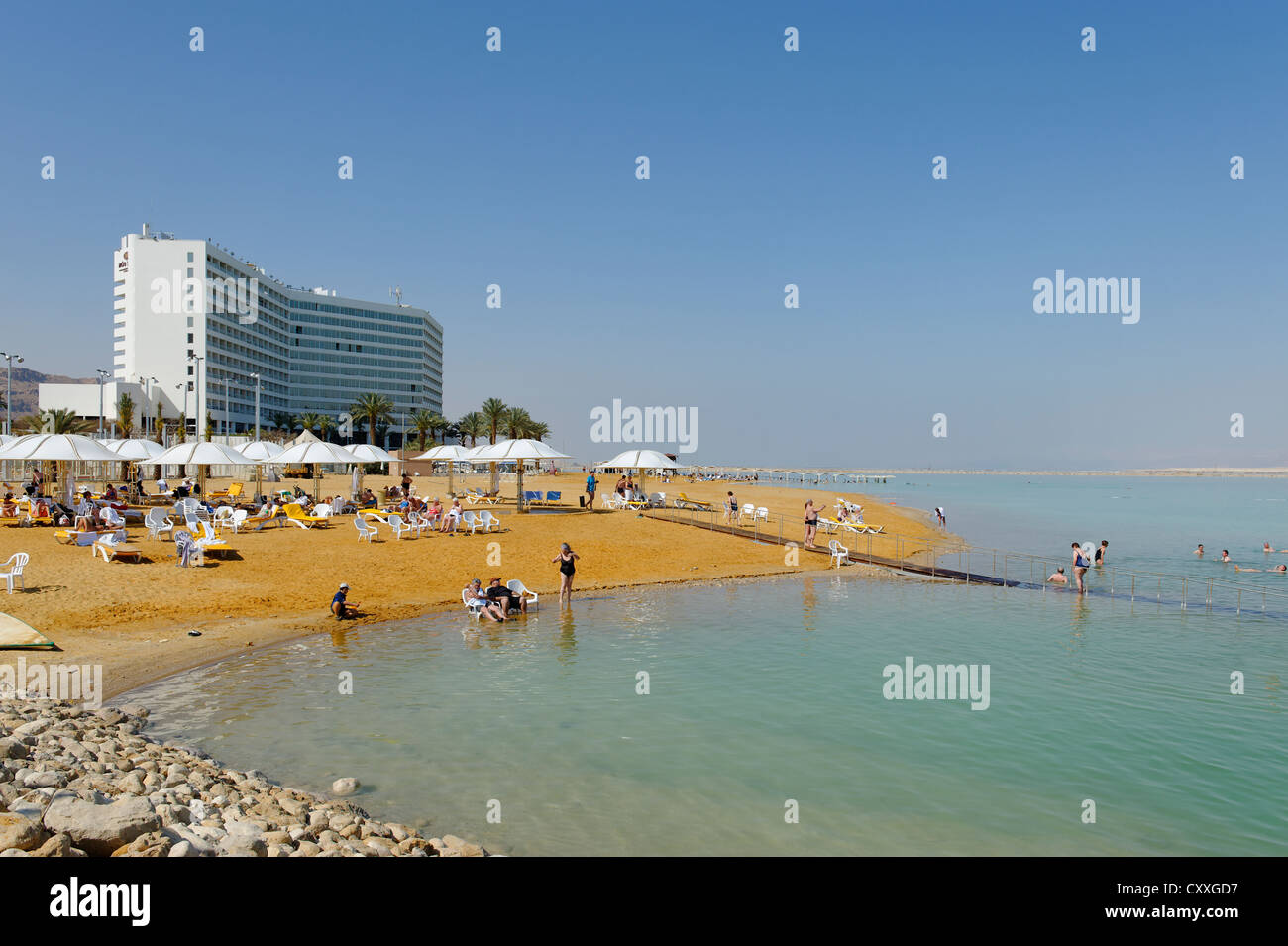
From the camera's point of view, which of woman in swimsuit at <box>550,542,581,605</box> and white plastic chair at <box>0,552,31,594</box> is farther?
woman in swimsuit at <box>550,542,581,605</box>

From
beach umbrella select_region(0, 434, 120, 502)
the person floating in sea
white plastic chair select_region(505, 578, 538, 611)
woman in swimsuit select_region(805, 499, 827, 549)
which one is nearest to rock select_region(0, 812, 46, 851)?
white plastic chair select_region(505, 578, 538, 611)

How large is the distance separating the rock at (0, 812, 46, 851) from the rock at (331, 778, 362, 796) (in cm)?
293

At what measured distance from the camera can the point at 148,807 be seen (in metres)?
5.95

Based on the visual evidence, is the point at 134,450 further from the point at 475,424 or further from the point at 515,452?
the point at 475,424

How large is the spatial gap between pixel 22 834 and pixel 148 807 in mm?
829

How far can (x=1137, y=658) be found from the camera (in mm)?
14719

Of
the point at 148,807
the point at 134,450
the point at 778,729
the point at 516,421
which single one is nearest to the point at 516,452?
the point at 134,450

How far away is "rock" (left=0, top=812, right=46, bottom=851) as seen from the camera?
518 cm

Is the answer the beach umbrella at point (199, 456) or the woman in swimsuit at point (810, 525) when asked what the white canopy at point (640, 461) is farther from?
the beach umbrella at point (199, 456)

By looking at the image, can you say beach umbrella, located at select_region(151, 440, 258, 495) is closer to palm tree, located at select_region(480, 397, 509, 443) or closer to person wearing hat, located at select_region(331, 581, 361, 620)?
person wearing hat, located at select_region(331, 581, 361, 620)
